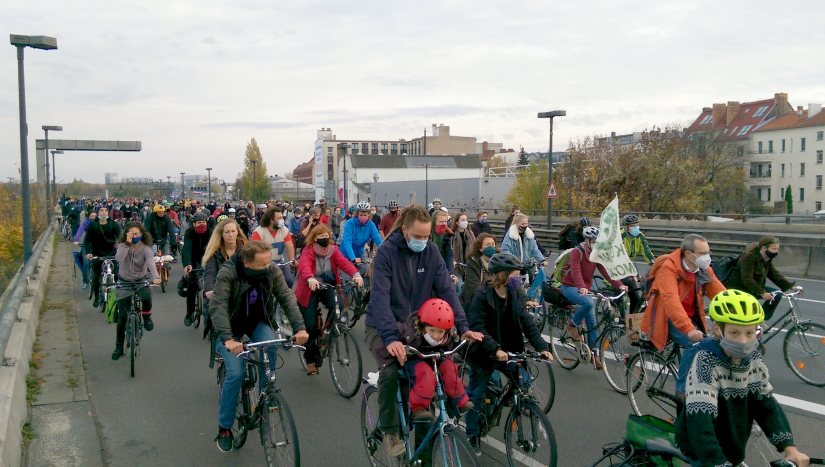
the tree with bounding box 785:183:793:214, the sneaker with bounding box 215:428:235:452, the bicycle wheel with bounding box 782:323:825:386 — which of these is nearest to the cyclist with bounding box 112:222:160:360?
the sneaker with bounding box 215:428:235:452

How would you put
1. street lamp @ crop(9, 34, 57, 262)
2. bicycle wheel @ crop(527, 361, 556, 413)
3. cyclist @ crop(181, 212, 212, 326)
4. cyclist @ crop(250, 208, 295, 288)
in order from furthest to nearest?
street lamp @ crop(9, 34, 57, 262)
cyclist @ crop(181, 212, 212, 326)
cyclist @ crop(250, 208, 295, 288)
bicycle wheel @ crop(527, 361, 556, 413)

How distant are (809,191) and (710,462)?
278 feet

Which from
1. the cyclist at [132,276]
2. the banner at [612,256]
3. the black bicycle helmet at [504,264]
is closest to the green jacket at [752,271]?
the banner at [612,256]

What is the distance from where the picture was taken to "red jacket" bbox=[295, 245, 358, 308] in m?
7.86

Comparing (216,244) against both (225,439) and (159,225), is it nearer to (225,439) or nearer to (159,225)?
(225,439)

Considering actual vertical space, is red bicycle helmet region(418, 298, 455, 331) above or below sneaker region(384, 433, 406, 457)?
above

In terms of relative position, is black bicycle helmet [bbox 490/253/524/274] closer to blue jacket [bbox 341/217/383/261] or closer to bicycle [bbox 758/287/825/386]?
bicycle [bbox 758/287/825/386]

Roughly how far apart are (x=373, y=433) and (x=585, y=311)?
142 inches

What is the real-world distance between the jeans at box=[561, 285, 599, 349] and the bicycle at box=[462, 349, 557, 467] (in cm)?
272

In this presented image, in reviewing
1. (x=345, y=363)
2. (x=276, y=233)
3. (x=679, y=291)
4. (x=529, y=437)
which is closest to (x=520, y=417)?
(x=529, y=437)

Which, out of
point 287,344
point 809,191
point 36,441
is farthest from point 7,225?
point 809,191

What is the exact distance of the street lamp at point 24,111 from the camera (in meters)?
17.8

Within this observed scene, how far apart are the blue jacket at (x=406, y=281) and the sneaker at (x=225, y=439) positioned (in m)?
1.55

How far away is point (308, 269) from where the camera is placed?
7945mm
